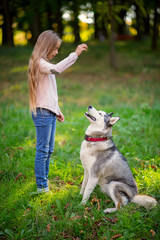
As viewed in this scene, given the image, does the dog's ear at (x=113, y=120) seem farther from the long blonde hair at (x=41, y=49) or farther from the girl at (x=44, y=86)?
the long blonde hair at (x=41, y=49)

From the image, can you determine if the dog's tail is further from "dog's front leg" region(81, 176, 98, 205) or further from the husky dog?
"dog's front leg" region(81, 176, 98, 205)

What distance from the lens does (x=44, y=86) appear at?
281cm

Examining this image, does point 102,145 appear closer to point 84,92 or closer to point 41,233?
point 41,233

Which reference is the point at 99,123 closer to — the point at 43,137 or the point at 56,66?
the point at 43,137

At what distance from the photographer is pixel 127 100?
27.9 ft

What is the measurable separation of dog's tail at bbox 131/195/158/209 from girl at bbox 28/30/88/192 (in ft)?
4.70

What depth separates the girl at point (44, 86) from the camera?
264 cm

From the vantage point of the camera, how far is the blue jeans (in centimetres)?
286

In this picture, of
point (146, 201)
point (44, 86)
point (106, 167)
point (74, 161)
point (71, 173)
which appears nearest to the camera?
point (44, 86)

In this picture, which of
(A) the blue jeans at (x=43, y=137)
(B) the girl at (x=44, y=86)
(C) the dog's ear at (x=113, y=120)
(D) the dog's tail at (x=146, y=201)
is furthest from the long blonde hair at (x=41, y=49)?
(D) the dog's tail at (x=146, y=201)

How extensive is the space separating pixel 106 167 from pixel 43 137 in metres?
1.04

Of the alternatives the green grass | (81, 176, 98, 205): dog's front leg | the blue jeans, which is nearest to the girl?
the blue jeans

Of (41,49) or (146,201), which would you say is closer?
(41,49)

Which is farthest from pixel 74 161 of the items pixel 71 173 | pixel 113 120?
pixel 113 120
